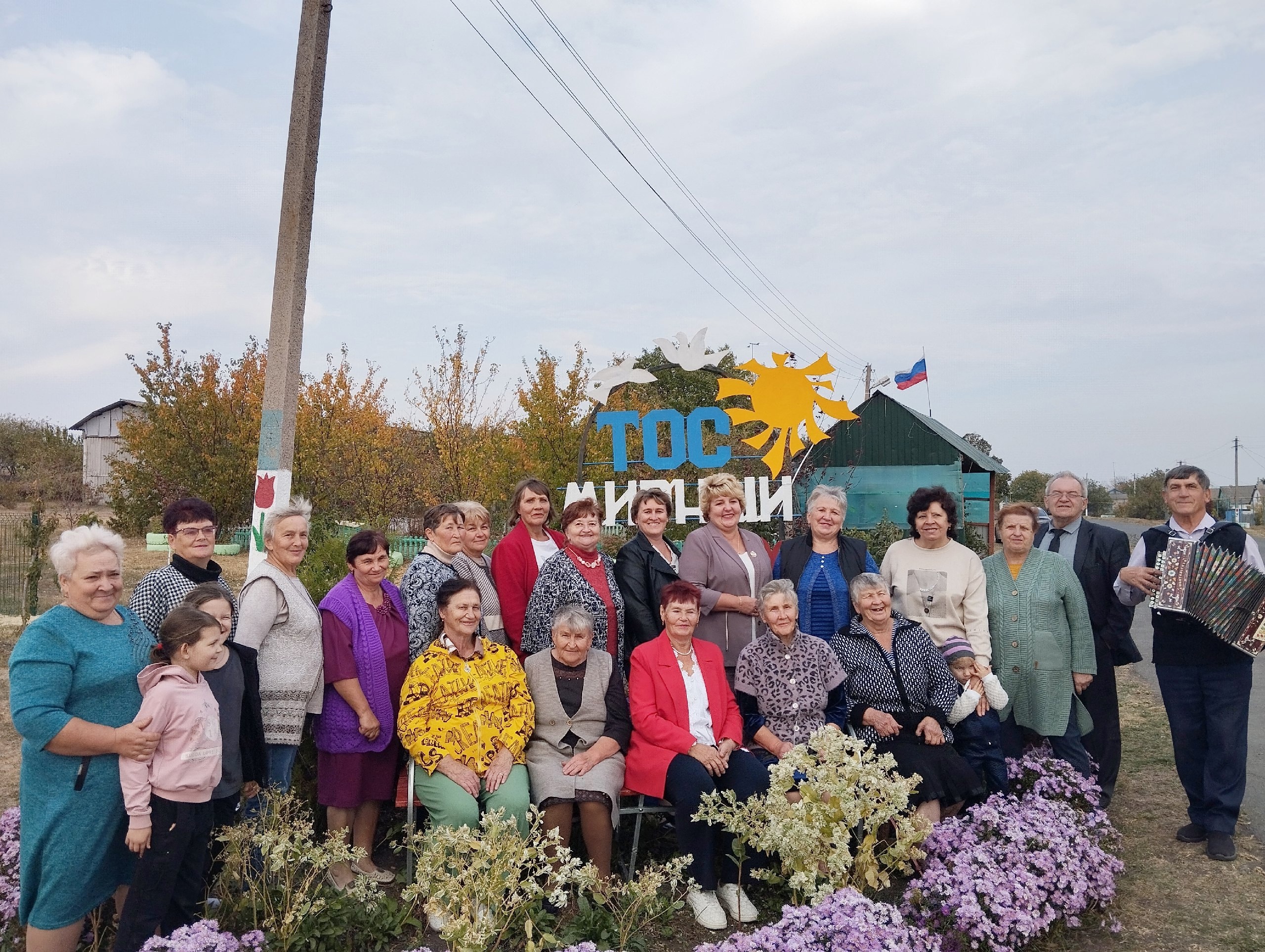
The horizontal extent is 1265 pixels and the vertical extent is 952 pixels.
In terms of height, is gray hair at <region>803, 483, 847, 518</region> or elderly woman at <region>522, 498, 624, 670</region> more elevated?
gray hair at <region>803, 483, 847, 518</region>

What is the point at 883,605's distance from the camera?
4.49 m

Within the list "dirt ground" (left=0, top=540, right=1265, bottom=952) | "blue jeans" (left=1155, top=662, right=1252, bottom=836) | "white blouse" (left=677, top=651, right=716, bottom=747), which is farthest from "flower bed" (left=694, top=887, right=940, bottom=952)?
"blue jeans" (left=1155, top=662, right=1252, bottom=836)

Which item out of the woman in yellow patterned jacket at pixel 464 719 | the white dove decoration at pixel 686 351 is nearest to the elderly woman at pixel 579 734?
the woman in yellow patterned jacket at pixel 464 719

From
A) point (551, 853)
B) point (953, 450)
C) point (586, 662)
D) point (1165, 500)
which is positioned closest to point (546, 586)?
point (586, 662)

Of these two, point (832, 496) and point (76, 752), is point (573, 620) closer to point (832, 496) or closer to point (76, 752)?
point (832, 496)

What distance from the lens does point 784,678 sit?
4387 mm

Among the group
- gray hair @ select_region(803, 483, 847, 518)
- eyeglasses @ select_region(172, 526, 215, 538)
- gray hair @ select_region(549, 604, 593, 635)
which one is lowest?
gray hair @ select_region(549, 604, 593, 635)

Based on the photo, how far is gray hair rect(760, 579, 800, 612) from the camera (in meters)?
4.41

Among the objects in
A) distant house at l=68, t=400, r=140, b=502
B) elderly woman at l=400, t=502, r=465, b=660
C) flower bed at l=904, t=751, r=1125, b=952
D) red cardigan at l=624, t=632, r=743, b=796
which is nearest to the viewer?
flower bed at l=904, t=751, r=1125, b=952

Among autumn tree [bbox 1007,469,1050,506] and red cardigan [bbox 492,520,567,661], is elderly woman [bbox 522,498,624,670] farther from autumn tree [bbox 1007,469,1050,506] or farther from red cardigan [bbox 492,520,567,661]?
autumn tree [bbox 1007,469,1050,506]

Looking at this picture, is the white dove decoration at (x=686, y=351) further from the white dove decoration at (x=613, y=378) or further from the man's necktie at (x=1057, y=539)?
the man's necktie at (x=1057, y=539)

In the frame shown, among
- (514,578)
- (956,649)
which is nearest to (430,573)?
(514,578)

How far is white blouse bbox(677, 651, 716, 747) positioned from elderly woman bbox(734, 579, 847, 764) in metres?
0.24

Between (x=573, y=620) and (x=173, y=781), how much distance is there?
181 cm
